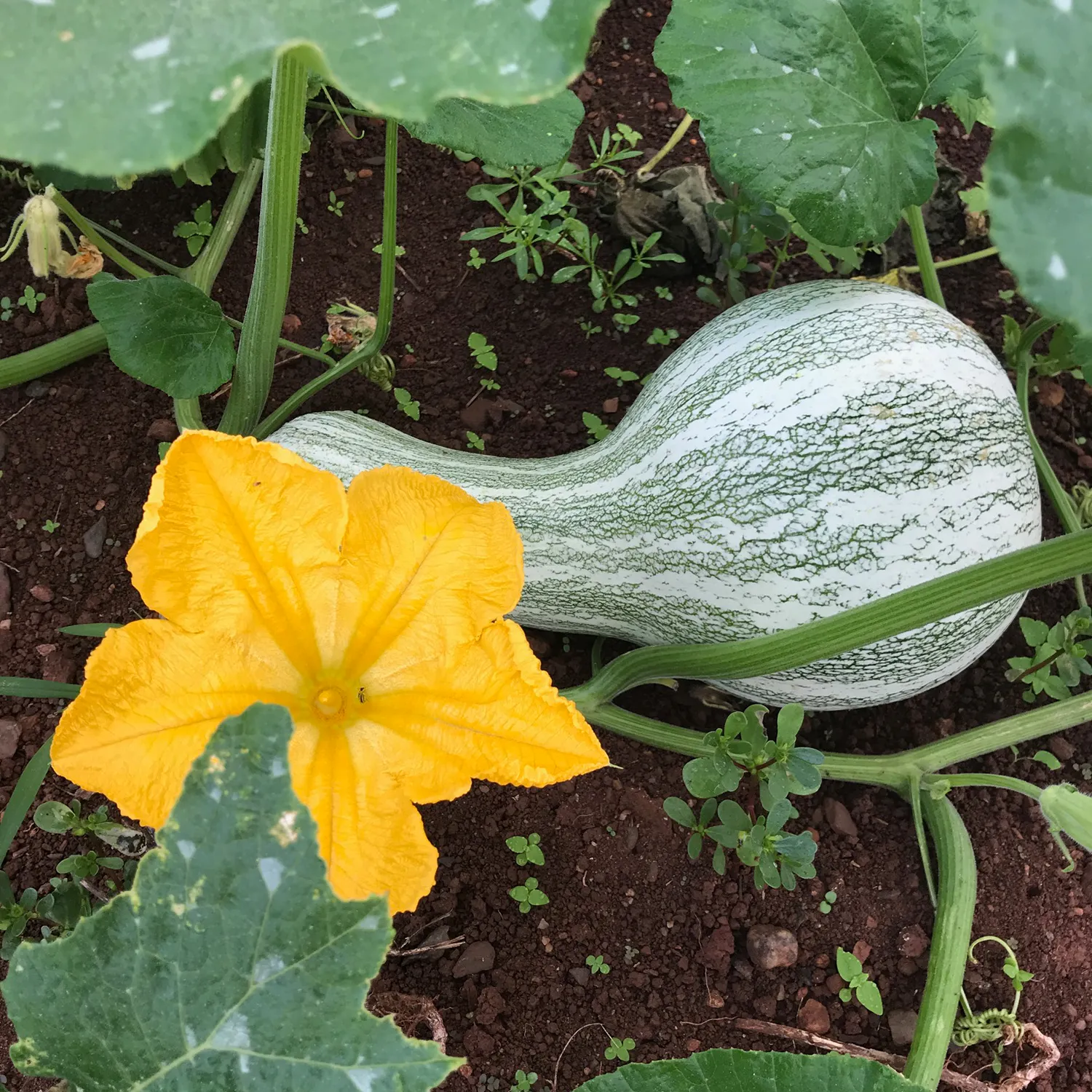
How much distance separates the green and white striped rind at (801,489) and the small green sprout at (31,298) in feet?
2.34

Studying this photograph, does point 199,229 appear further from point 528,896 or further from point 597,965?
point 597,965

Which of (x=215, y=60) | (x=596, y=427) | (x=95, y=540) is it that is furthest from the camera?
(x=596, y=427)

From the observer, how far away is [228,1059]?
82 cm

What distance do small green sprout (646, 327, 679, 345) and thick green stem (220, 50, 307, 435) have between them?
77 cm

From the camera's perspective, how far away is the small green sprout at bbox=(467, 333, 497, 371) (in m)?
1.98

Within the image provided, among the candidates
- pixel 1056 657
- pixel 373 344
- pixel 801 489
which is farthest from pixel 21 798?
pixel 1056 657

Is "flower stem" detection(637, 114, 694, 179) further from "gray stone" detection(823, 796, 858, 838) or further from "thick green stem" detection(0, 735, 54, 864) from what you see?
"thick green stem" detection(0, 735, 54, 864)

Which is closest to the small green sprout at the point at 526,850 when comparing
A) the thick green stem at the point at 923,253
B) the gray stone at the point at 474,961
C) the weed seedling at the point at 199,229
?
the gray stone at the point at 474,961

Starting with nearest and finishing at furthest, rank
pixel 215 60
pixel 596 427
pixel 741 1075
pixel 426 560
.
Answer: pixel 215 60 → pixel 741 1075 → pixel 426 560 → pixel 596 427

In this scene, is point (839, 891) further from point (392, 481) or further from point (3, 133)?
point (3, 133)

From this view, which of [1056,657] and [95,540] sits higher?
[95,540]

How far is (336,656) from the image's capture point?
49.2 inches

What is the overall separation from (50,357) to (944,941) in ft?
6.17

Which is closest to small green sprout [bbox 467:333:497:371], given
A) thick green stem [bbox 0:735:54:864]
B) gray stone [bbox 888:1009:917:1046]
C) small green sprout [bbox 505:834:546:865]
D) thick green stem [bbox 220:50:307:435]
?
thick green stem [bbox 220:50:307:435]
